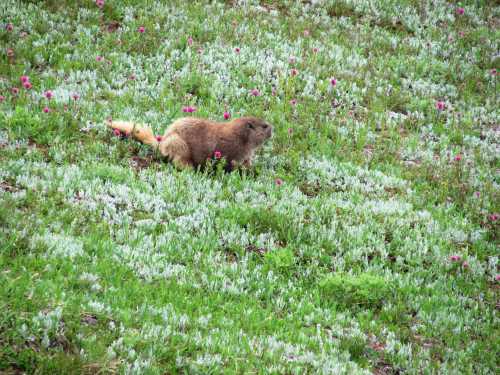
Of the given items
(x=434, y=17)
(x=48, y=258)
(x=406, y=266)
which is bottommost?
(x=406, y=266)

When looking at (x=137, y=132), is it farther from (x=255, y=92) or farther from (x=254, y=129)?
(x=255, y=92)

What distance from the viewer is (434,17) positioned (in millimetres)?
21250

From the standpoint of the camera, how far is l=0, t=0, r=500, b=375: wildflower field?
6.63m

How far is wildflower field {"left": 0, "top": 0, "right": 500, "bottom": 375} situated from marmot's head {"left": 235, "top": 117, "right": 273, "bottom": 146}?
69cm

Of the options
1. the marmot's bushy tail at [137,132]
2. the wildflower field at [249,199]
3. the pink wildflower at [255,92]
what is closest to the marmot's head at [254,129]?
the wildflower field at [249,199]

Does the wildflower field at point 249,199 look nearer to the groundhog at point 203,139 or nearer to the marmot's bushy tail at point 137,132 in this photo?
the marmot's bushy tail at point 137,132

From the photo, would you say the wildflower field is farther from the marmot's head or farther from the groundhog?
the marmot's head

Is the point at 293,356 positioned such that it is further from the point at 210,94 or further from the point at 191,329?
the point at 210,94

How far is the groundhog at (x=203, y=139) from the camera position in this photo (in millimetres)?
11438

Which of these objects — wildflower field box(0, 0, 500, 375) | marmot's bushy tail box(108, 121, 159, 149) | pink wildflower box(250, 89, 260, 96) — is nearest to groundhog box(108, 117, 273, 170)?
marmot's bushy tail box(108, 121, 159, 149)

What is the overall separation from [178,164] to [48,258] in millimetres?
4442

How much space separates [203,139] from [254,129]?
1.03 m

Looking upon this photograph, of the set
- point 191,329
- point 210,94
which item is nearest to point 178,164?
point 210,94

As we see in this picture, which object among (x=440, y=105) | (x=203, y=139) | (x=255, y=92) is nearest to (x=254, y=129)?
(x=203, y=139)
